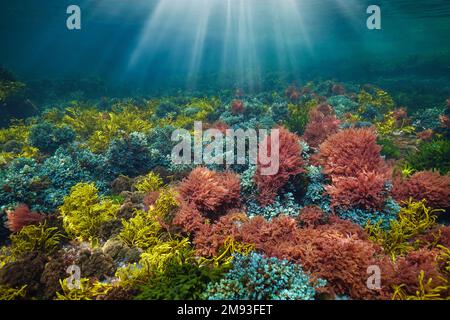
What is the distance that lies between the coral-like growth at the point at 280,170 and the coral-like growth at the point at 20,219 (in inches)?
203

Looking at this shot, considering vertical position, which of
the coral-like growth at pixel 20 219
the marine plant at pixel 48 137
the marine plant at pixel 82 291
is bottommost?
the marine plant at pixel 82 291

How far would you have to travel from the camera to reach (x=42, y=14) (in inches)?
1577

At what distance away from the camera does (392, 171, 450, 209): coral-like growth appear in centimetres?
564

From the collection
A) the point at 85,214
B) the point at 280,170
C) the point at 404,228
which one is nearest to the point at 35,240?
the point at 85,214

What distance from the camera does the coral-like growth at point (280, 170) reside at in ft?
20.4

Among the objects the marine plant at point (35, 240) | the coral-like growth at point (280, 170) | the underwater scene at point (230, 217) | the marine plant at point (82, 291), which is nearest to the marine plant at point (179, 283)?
the underwater scene at point (230, 217)

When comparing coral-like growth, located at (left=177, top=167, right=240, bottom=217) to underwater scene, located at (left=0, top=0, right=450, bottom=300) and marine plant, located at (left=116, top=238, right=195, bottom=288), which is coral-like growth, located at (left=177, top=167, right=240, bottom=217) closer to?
underwater scene, located at (left=0, top=0, right=450, bottom=300)

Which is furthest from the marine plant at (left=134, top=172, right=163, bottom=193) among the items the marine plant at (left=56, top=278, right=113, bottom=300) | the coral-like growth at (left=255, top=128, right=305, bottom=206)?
the marine plant at (left=56, top=278, right=113, bottom=300)

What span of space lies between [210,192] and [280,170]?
180 cm

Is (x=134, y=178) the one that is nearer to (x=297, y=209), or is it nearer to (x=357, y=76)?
(x=297, y=209)

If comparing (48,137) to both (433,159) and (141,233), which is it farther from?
(433,159)

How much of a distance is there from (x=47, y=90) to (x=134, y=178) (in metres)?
22.7

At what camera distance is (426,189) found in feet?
18.9

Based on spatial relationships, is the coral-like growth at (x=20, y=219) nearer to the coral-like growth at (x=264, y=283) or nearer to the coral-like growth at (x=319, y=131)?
the coral-like growth at (x=264, y=283)
